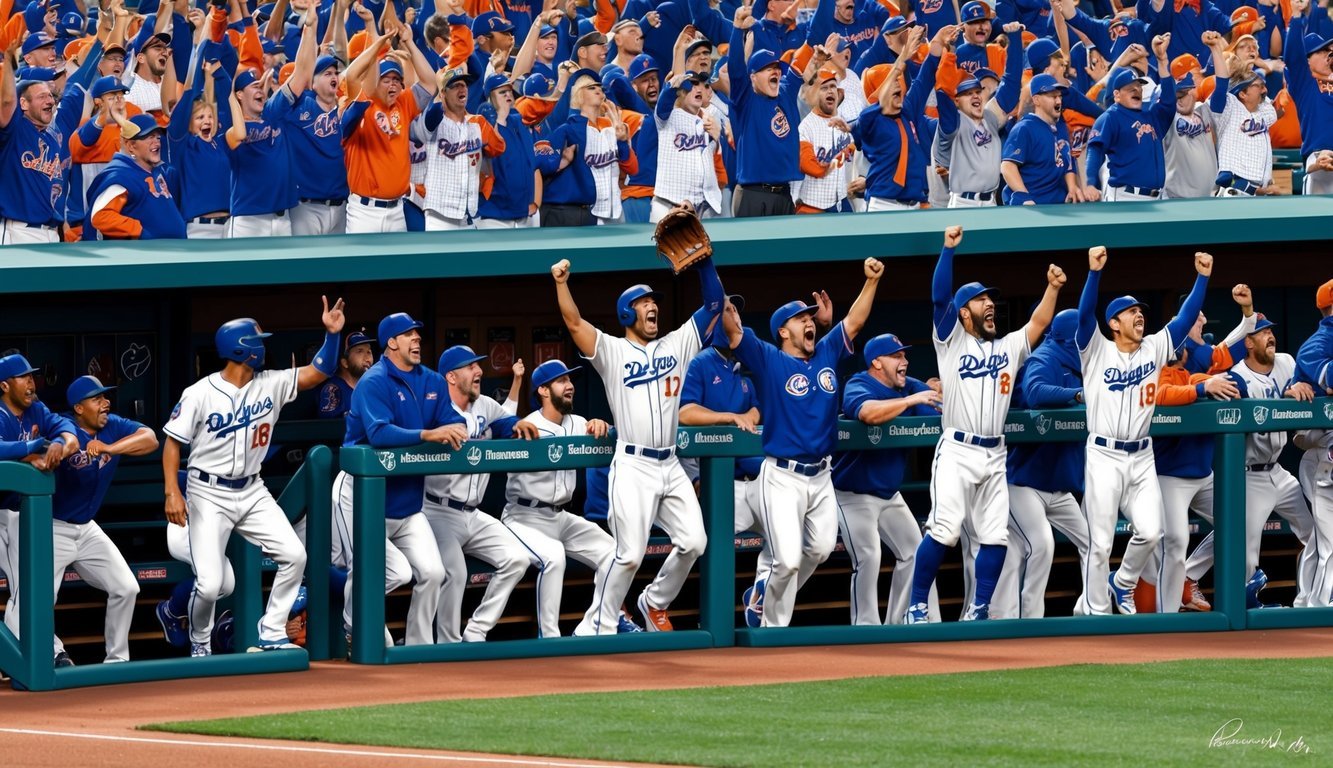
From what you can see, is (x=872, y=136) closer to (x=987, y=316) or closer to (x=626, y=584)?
(x=987, y=316)

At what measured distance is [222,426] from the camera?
368 inches

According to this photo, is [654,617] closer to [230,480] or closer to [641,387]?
[641,387]

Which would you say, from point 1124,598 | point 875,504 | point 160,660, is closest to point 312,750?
point 160,660

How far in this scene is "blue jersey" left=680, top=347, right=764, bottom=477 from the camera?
10430 mm

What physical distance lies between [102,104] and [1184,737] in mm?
6126

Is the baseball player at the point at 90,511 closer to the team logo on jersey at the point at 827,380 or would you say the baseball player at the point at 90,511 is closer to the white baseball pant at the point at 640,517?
the white baseball pant at the point at 640,517

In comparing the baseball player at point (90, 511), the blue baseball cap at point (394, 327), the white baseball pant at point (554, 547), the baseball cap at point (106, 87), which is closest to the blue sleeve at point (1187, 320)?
the white baseball pant at point (554, 547)

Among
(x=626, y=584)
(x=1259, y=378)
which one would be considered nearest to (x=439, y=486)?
(x=626, y=584)

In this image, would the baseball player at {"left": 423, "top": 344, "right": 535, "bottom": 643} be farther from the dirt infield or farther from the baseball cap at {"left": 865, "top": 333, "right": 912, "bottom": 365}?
the baseball cap at {"left": 865, "top": 333, "right": 912, "bottom": 365}

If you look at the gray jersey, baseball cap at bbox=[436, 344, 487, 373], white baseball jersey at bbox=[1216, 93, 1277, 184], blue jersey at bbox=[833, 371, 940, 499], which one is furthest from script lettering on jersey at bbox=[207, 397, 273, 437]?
white baseball jersey at bbox=[1216, 93, 1277, 184]

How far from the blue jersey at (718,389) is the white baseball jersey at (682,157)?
5.83ft

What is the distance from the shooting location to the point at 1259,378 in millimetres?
11203

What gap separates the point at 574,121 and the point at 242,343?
10.2 feet

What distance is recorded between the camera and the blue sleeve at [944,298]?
398 inches
